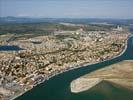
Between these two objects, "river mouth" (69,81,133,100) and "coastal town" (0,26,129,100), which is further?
"coastal town" (0,26,129,100)

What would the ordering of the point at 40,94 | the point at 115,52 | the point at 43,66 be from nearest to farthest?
the point at 40,94, the point at 43,66, the point at 115,52

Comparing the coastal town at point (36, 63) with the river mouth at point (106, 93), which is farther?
the coastal town at point (36, 63)

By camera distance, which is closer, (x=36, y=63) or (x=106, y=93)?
(x=106, y=93)

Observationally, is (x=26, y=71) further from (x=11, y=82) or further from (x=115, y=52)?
(x=115, y=52)

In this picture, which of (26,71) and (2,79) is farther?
(26,71)

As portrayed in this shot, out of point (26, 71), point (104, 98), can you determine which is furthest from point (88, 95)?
point (26, 71)

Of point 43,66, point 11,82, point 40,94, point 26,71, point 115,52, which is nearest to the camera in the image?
point 40,94

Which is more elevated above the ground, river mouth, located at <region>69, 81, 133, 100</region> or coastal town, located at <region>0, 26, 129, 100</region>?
river mouth, located at <region>69, 81, 133, 100</region>

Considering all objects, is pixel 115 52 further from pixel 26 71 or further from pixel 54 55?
pixel 26 71

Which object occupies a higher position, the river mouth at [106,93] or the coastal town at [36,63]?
the river mouth at [106,93]

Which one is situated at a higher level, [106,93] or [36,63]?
[106,93]
